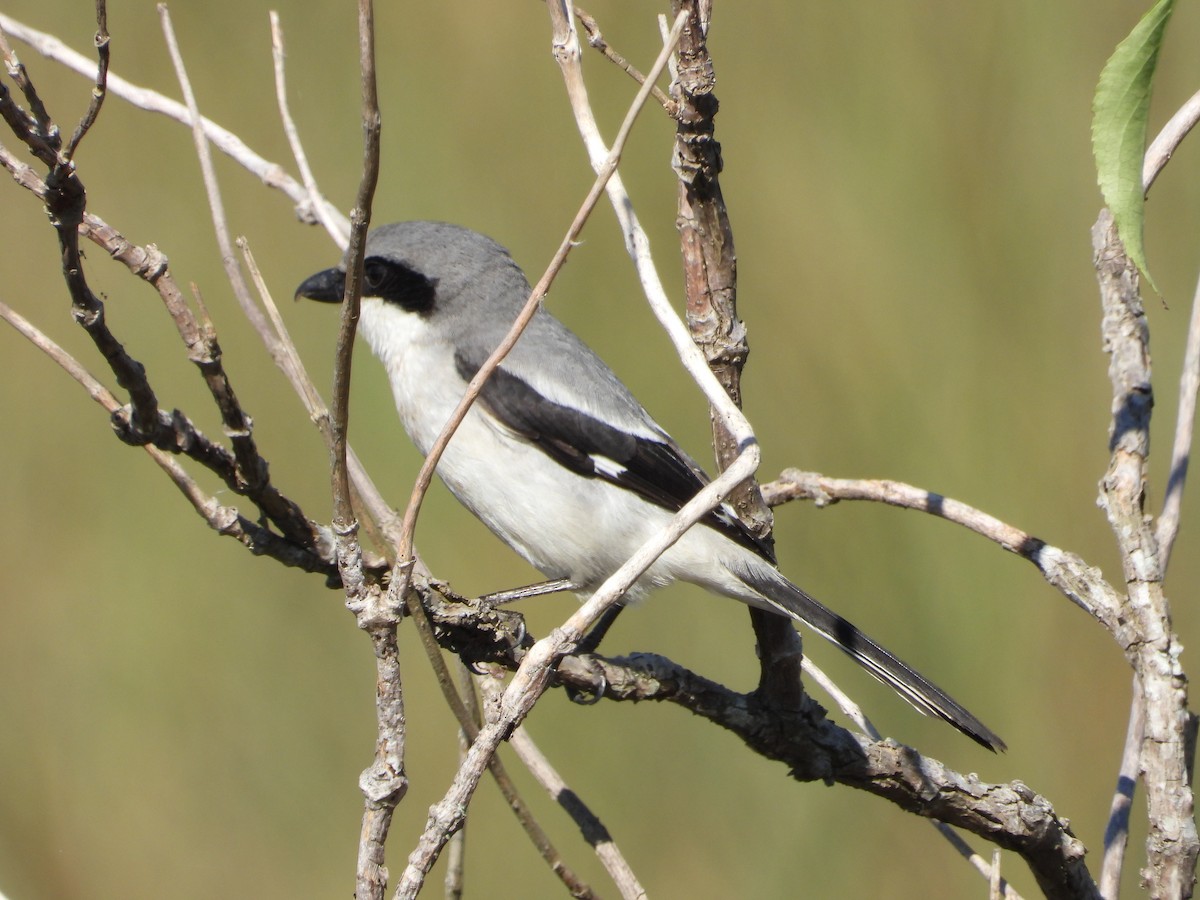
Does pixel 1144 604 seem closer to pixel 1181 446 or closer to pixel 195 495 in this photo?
pixel 1181 446

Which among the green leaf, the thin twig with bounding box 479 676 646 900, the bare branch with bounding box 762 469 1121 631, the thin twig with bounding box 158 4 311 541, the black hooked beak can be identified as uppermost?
the black hooked beak

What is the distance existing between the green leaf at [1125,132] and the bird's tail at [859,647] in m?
0.85

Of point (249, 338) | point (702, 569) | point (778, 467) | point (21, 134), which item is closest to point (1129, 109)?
point (21, 134)

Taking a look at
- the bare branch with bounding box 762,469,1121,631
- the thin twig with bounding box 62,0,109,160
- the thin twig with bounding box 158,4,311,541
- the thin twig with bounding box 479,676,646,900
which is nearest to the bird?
the bare branch with bounding box 762,469,1121,631

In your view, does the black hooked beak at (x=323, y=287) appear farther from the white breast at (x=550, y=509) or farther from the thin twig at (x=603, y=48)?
the thin twig at (x=603, y=48)

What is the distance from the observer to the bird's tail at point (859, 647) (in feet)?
4.89

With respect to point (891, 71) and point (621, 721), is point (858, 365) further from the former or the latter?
point (621, 721)

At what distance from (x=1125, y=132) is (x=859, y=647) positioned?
0.98 m

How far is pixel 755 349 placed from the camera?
2504 mm

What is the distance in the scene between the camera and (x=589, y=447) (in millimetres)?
1776

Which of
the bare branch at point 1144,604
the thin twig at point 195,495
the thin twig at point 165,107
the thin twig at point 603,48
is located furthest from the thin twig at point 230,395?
the bare branch at point 1144,604

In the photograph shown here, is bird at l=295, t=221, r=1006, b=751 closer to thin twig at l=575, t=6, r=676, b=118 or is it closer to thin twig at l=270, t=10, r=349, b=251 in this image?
thin twig at l=270, t=10, r=349, b=251

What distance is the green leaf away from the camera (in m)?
0.67

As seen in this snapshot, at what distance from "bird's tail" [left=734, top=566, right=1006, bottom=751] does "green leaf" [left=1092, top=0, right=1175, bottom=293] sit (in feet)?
2.77
